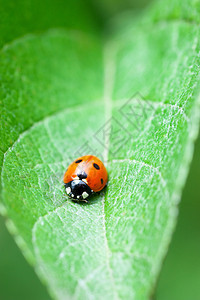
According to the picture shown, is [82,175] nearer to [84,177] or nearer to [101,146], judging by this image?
[84,177]

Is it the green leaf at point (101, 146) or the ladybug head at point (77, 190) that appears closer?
the green leaf at point (101, 146)

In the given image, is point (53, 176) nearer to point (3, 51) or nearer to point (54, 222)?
point (54, 222)

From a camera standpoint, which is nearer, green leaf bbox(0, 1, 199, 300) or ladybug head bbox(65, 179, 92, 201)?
green leaf bbox(0, 1, 199, 300)

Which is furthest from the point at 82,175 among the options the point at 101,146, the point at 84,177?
the point at 101,146

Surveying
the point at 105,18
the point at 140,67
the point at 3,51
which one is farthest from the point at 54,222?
the point at 105,18
